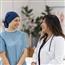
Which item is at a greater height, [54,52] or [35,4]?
[35,4]

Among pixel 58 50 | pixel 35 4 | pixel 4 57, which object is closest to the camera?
pixel 58 50

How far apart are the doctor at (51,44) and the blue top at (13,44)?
7.8 inches

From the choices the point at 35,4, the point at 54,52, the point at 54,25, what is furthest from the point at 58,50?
the point at 35,4

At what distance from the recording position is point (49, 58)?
1219mm

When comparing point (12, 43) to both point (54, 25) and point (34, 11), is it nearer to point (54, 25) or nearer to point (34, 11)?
point (54, 25)

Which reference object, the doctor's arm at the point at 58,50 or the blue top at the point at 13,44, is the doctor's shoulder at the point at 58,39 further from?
the blue top at the point at 13,44

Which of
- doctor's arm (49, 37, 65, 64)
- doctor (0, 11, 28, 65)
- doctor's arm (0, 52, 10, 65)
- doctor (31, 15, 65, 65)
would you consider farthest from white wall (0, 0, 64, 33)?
doctor's arm (49, 37, 65, 64)

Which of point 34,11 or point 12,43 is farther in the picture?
point 34,11

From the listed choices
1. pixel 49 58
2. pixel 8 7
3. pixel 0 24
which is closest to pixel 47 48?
pixel 49 58

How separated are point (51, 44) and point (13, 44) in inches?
13.6

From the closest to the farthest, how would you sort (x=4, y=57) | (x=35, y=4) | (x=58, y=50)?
(x=58, y=50) → (x=4, y=57) → (x=35, y=4)

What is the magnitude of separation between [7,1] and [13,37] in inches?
24.8

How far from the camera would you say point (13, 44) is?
1442 mm

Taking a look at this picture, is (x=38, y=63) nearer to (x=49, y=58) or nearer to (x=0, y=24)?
(x=49, y=58)
